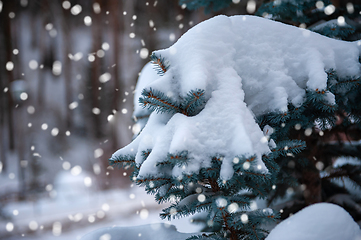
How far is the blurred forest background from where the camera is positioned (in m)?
5.38

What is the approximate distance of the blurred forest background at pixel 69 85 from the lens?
5.38m

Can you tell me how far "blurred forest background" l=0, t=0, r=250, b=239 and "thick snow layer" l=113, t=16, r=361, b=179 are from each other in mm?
3736

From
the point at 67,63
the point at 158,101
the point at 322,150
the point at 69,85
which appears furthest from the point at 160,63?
the point at 67,63

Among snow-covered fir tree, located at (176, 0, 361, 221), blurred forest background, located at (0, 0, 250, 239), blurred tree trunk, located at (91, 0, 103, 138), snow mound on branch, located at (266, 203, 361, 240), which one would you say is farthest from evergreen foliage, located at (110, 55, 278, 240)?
blurred tree trunk, located at (91, 0, 103, 138)

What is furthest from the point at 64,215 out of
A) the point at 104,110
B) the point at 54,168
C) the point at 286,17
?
the point at 286,17

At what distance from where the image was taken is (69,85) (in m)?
5.87

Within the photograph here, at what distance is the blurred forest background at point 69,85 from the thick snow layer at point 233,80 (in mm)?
3736

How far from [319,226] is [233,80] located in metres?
0.86

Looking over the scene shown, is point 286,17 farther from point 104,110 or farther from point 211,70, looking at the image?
point 104,110

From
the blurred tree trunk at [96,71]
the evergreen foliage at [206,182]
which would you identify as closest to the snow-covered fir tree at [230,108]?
the evergreen foliage at [206,182]

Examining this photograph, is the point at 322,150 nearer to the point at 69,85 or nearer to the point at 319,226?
the point at 319,226

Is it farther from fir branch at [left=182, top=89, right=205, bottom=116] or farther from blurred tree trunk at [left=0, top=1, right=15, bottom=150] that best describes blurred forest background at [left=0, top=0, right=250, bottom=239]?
fir branch at [left=182, top=89, right=205, bottom=116]

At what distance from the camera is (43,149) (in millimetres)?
5570

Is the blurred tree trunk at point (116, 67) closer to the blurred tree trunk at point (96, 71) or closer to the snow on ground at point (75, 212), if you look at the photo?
the blurred tree trunk at point (96, 71)
